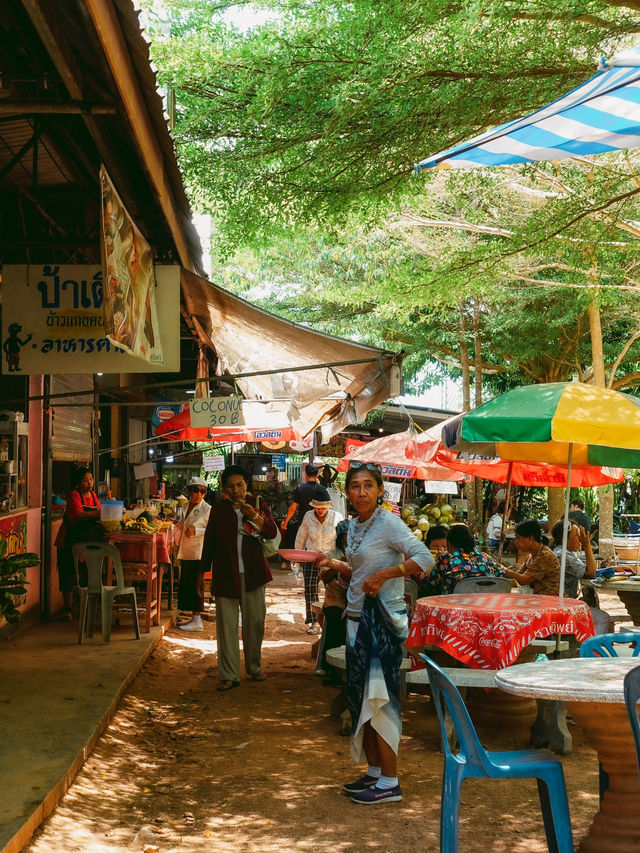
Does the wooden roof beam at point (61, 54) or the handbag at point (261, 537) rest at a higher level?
the wooden roof beam at point (61, 54)

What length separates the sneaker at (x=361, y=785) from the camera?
541cm

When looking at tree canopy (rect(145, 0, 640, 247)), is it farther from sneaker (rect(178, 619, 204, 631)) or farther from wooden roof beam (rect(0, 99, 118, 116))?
sneaker (rect(178, 619, 204, 631))

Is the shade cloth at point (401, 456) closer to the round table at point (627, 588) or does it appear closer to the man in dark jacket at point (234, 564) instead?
the round table at point (627, 588)

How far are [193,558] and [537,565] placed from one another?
5214mm

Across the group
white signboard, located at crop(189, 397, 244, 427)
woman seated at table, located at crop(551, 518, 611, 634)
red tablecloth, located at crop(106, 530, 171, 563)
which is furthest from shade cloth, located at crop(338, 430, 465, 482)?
red tablecloth, located at crop(106, 530, 171, 563)

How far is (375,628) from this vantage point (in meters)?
5.21

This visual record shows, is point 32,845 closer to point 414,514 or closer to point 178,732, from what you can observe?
point 178,732

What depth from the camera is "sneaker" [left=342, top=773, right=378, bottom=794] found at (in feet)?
17.7

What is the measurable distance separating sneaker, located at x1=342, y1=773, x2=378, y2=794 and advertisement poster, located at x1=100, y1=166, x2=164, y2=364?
122 inches

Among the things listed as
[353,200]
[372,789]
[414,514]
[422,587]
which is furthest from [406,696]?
[414,514]

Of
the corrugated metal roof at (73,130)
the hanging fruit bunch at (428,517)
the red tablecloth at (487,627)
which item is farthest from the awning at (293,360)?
the hanging fruit bunch at (428,517)

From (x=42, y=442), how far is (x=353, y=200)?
16.0 ft

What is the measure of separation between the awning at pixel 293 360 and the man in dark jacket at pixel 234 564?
125 cm

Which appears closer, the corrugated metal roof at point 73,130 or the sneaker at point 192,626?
the corrugated metal roof at point 73,130
